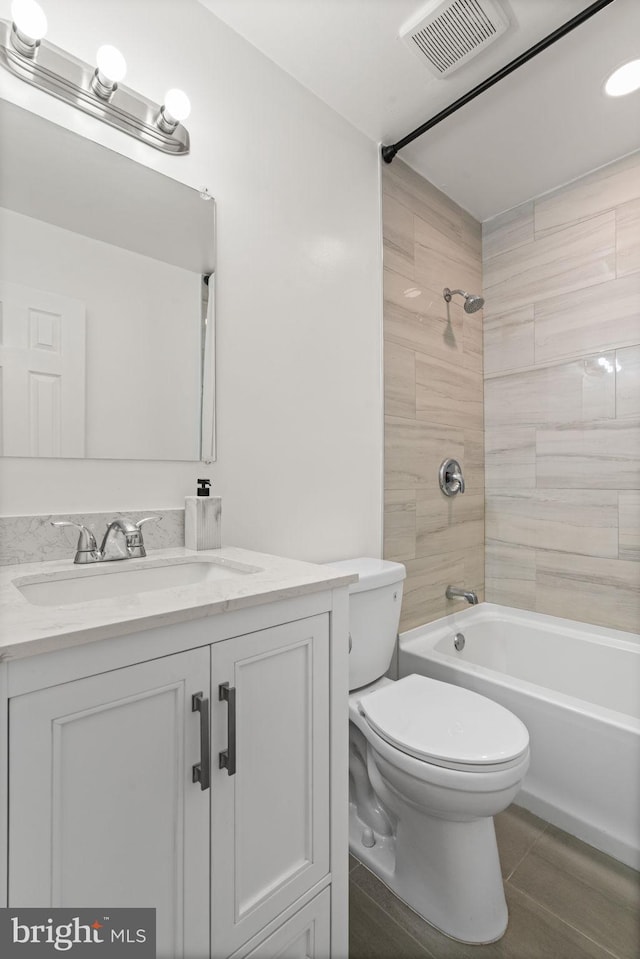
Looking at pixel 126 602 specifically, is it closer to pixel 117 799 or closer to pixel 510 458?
pixel 117 799

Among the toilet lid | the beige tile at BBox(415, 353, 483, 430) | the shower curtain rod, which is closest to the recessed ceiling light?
the shower curtain rod

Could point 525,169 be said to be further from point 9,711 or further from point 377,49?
point 9,711

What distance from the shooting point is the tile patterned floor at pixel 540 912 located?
1173 mm

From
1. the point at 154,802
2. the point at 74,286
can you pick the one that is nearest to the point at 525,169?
the point at 74,286

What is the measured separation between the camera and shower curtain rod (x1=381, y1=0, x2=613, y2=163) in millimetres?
1434

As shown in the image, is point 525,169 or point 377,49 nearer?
point 377,49

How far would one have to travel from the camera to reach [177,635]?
2.48 feet

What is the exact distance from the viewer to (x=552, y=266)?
2.31 m

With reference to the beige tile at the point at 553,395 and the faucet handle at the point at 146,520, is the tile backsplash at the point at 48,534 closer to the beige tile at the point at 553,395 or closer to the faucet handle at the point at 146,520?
the faucet handle at the point at 146,520

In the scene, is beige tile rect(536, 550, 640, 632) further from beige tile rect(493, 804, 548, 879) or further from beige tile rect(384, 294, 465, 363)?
beige tile rect(384, 294, 465, 363)

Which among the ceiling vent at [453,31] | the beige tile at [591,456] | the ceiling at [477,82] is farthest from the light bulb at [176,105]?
the beige tile at [591,456]

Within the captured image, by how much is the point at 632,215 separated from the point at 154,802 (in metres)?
2.64

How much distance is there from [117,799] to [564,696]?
145 cm

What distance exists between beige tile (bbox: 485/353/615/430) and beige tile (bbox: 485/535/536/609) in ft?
2.11
